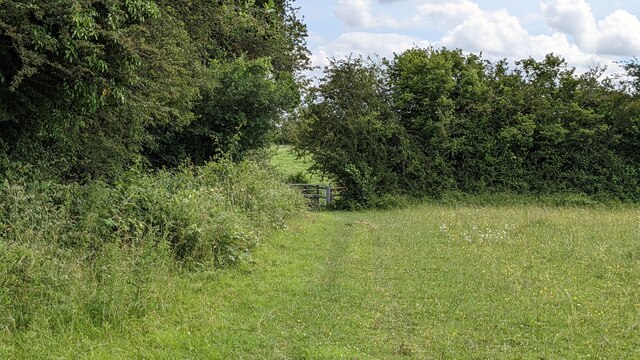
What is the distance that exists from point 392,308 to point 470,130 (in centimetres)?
1734

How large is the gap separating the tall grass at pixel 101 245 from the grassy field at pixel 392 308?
22cm

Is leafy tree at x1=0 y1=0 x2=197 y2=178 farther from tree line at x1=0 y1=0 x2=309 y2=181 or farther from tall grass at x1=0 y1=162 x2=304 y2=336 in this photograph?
tall grass at x1=0 y1=162 x2=304 y2=336

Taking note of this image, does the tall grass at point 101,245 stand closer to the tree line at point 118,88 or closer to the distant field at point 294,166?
the tree line at point 118,88

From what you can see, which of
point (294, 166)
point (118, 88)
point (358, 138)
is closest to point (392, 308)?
point (118, 88)

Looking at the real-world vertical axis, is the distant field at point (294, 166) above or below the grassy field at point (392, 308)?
above

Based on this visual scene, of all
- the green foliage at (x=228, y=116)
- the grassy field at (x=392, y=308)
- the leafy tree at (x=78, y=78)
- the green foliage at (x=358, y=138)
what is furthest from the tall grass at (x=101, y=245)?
the green foliage at (x=358, y=138)

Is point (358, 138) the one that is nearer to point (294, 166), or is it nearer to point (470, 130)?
point (470, 130)

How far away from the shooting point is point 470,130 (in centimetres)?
2222

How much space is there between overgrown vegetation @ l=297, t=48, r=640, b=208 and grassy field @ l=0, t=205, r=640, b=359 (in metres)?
11.7

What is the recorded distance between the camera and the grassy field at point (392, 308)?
190 inches

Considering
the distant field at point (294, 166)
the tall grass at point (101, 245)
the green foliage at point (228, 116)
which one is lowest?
the tall grass at point (101, 245)

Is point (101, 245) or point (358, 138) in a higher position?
point (358, 138)

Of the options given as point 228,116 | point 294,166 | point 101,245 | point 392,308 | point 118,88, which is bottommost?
point 392,308

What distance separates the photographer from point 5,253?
5195 mm
